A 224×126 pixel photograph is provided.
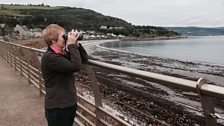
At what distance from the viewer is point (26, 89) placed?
9.28 metres

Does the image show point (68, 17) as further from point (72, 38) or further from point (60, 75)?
point (72, 38)

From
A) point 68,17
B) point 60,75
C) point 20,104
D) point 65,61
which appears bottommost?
point 68,17

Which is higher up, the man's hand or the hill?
the man's hand

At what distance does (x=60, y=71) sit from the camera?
3.26 meters

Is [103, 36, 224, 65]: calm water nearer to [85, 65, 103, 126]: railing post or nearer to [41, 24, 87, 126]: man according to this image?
[85, 65, 103, 126]: railing post

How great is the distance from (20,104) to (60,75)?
4409mm

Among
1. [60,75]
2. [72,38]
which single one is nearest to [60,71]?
[60,75]

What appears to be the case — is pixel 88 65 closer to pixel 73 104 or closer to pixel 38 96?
pixel 73 104

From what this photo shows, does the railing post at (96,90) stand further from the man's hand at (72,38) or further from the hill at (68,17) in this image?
the hill at (68,17)

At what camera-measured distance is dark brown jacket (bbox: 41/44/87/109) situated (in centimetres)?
320

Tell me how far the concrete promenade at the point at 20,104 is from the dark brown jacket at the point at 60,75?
2.56m

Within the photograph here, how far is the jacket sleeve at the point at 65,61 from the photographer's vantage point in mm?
3191

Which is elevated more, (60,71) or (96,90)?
(60,71)

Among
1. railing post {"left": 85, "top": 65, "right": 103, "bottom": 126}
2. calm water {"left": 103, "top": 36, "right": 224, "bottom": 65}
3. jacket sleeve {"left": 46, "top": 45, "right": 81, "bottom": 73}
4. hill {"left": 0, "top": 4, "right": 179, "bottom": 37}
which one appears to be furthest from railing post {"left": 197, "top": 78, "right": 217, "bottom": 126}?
hill {"left": 0, "top": 4, "right": 179, "bottom": 37}
